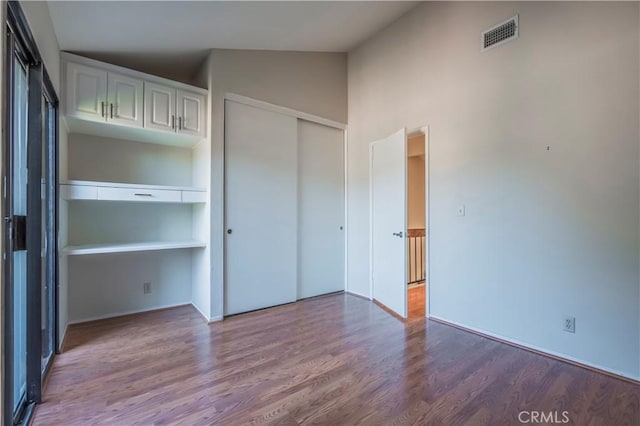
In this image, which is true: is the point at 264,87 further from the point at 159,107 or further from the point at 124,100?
the point at 124,100

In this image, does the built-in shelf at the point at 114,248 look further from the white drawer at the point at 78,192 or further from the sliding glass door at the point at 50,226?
the white drawer at the point at 78,192

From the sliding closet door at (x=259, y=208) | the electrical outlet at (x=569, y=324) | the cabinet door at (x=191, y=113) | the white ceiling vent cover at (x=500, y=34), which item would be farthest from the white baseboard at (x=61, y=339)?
the white ceiling vent cover at (x=500, y=34)

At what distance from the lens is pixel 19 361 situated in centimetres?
160

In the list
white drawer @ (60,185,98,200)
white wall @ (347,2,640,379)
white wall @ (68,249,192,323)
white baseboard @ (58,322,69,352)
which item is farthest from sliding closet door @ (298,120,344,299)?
white baseboard @ (58,322,69,352)

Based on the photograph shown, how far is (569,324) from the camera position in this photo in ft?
7.07

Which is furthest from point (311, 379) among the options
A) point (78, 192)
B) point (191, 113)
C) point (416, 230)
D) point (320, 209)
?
point (416, 230)

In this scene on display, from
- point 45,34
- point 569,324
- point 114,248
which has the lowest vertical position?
point 569,324

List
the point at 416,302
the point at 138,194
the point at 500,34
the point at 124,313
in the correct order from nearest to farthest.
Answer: the point at 500,34 → the point at 138,194 → the point at 124,313 → the point at 416,302

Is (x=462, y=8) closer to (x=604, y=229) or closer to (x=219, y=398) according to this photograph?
(x=604, y=229)

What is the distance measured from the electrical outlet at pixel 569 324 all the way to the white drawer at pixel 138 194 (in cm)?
337

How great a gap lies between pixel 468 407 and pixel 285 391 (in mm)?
1056

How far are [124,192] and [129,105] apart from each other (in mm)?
766

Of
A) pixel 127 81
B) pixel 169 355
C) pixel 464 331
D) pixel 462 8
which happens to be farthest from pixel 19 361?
pixel 462 8

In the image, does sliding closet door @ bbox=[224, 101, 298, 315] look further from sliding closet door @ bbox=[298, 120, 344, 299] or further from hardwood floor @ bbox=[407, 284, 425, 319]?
hardwood floor @ bbox=[407, 284, 425, 319]
